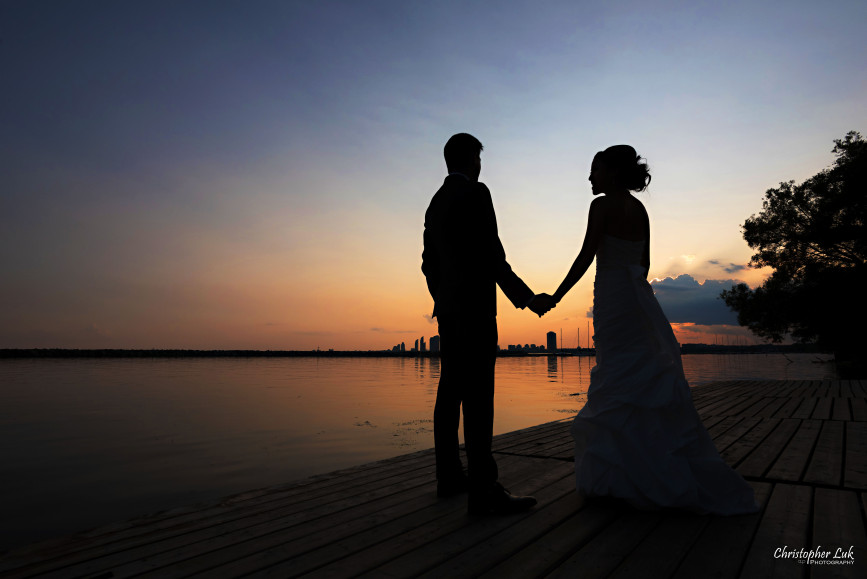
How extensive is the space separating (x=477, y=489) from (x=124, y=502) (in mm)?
4943

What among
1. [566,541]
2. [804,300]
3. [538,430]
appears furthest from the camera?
[804,300]

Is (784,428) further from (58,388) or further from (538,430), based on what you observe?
(58,388)

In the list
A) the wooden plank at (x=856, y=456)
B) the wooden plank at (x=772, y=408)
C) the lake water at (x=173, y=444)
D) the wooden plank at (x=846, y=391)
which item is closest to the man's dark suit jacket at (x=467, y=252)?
the wooden plank at (x=856, y=456)

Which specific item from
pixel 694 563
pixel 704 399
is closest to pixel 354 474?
pixel 694 563

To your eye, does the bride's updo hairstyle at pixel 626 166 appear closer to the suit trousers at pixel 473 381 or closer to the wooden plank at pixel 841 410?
the suit trousers at pixel 473 381

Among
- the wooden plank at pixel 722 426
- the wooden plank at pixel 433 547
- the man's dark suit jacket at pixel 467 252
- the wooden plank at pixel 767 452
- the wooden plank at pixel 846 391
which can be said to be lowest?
the wooden plank at pixel 846 391

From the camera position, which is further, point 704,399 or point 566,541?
point 704,399

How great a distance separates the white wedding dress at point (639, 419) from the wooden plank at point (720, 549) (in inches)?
5.4

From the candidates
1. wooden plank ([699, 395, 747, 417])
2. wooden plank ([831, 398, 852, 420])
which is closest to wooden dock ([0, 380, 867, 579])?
wooden plank ([831, 398, 852, 420])

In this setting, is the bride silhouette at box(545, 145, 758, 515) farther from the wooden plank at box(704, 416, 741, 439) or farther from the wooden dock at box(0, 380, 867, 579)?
the wooden plank at box(704, 416, 741, 439)

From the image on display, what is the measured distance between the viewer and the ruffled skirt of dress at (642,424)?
8.46ft

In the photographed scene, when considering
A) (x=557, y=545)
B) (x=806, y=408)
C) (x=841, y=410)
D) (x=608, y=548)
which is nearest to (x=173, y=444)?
(x=557, y=545)

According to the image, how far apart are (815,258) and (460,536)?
1273 inches

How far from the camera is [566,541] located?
218 cm
